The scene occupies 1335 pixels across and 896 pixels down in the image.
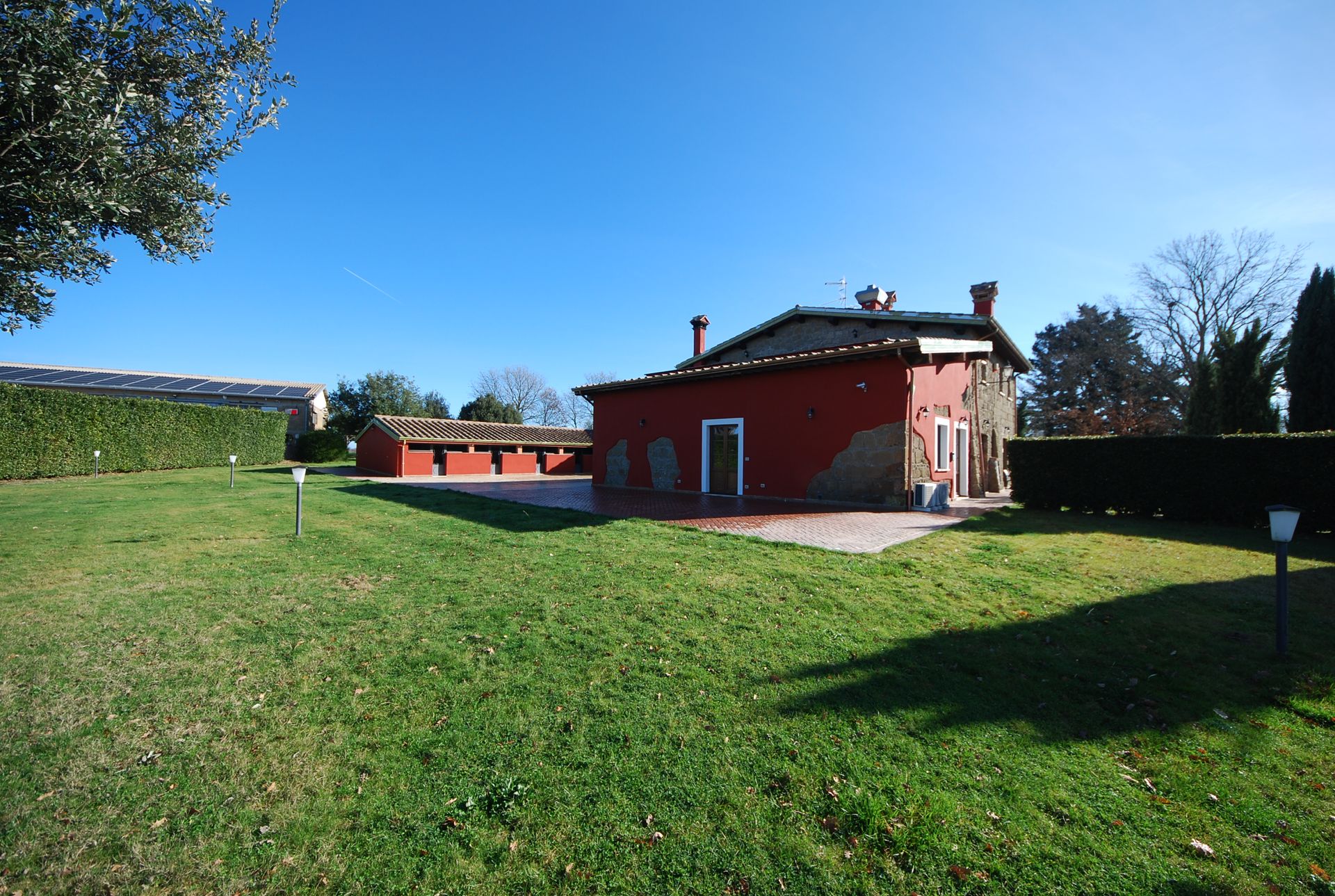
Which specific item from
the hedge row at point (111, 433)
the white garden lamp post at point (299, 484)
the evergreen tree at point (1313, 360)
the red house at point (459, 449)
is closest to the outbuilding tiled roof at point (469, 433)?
the red house at point (459, 449)

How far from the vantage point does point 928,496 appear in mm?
12430

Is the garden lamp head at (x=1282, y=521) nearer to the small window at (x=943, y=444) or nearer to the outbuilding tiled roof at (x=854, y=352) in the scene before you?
the outbuilding tiled roof at (x=854, y=352)

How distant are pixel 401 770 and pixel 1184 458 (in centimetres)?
1480

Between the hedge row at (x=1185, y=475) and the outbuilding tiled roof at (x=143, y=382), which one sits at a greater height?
the outbuilding tiled roof at (x=143, y=382)

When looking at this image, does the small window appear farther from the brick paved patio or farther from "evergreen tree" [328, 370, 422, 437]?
"evergreen tree" [328, 370, 422, 437]

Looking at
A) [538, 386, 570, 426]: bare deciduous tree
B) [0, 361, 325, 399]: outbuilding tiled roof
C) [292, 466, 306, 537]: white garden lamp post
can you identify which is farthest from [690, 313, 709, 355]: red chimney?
[0, 361, 325, 399]: outbuilding tiled roof

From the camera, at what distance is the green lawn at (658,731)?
2229 millimetres

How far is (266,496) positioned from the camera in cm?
1402

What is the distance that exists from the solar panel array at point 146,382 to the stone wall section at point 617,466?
39.4m

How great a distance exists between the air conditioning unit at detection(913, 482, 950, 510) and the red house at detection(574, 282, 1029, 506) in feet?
0.12

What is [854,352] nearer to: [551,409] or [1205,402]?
[1205,402]

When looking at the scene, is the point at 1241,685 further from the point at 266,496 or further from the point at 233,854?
the point at 266,496

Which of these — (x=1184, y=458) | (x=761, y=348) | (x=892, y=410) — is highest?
(x=761, y=348)

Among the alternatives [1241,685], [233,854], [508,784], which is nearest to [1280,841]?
[1241,685]
